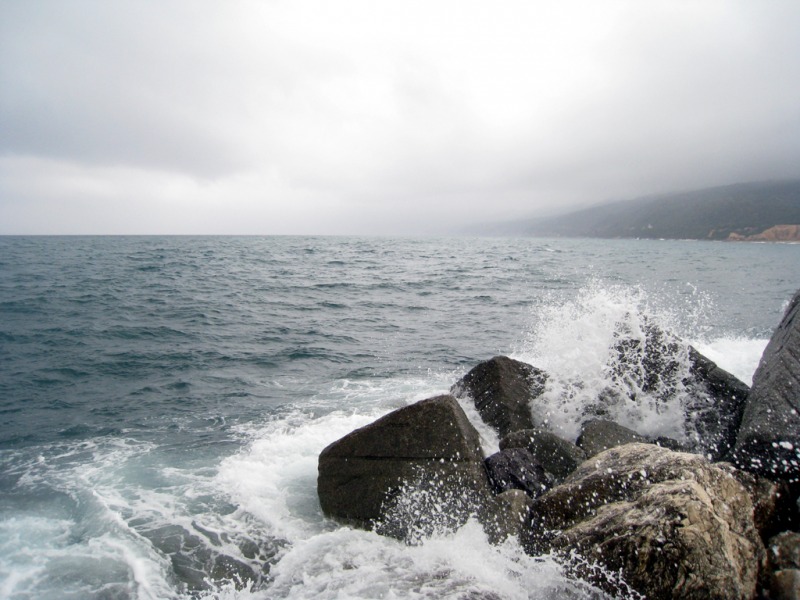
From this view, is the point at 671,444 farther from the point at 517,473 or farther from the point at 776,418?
the point at 517,473

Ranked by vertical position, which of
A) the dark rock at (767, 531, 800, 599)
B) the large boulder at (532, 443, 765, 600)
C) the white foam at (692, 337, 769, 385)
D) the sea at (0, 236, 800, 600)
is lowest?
the white foam at (692, 337, 769, 385)

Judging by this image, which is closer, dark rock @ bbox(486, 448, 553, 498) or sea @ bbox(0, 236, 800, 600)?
sea @ bbox(0, 236, 800, 600)

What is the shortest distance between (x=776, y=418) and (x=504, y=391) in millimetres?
3813

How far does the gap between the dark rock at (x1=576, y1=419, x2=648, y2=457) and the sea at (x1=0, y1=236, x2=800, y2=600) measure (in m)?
0.99

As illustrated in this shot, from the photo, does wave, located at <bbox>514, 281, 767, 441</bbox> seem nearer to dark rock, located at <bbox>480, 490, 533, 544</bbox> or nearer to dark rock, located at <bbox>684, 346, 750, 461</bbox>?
dark rock, located at <bbox>684, 346, 750, 461</bbox>

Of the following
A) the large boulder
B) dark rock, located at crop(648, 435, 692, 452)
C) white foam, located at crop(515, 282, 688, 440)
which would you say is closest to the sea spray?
white foam, located at crop(515, 282, 688, 440)

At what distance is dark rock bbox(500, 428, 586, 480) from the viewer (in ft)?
19.8

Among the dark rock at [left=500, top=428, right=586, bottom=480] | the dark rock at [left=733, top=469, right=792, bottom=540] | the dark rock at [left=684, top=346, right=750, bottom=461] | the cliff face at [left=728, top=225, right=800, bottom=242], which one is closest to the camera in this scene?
the dark rock at [left=733, top=469, right=792, bottom=540]

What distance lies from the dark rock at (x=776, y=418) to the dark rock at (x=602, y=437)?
141 centimetres

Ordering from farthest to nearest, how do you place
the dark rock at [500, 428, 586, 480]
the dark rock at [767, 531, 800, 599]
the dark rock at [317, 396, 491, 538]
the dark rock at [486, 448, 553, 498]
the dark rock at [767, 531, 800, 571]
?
the dark rock at [500, 428, 586, 480]
the dark rock at [486, 448, 553, 498]
the dark rock at [317, 396, 491, 538]
the dark rock at [767, 531, 800, 571]
the dark rock at [767, 531, 800, 599]

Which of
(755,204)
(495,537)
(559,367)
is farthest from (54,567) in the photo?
(755,204)

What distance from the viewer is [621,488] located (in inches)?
175

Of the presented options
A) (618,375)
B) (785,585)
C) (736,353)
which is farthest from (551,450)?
(736,353)

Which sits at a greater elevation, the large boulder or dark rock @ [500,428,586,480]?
the large boulder
